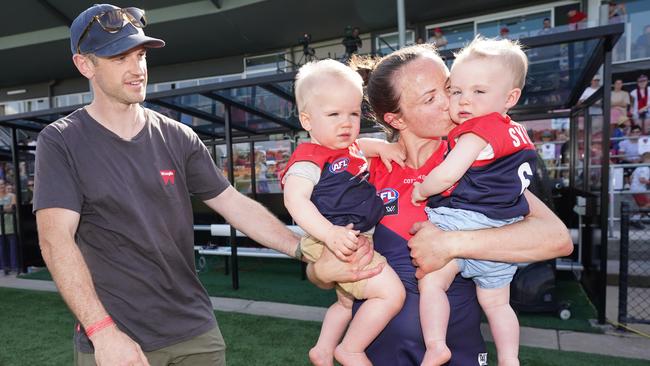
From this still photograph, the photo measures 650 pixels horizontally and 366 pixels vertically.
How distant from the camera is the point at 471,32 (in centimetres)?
1160

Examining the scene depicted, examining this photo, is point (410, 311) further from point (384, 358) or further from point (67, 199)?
point (67, 199)

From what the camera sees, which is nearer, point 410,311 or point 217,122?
point 410,311

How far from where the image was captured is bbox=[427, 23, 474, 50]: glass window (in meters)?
11.6

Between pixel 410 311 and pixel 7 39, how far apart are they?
19.2m

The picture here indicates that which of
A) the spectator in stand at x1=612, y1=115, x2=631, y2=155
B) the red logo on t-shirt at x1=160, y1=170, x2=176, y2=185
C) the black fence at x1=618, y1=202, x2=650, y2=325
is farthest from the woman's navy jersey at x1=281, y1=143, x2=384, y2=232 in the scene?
the spectator in stand at x1=612, y1=115, x2=631, y2=155

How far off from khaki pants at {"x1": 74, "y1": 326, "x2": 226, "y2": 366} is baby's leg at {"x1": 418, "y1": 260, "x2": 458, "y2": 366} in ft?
4.17

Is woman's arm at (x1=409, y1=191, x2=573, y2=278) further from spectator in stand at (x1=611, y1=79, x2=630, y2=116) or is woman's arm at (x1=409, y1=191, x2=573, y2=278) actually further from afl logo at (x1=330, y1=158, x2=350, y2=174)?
spectator in stand at (x1=611, y1=79, x2=630, y2=116)

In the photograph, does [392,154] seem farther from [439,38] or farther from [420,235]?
[439,38]

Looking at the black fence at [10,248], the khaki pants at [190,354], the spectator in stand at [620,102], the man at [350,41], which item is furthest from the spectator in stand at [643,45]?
the black fence at [10,248]

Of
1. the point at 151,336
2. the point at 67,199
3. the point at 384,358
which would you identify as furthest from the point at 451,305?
the point at 67,199

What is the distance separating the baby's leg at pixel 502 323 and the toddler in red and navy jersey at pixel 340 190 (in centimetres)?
36

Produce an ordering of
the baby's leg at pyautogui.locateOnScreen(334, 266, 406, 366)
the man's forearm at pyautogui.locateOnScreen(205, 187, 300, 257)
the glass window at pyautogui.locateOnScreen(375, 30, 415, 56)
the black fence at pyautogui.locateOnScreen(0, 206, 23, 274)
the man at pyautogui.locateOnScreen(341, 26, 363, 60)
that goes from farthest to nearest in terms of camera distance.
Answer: the glass window at pyautogui.locateOnScreen(375, 30, 415, 56) < the man at pyautogui.locateOnScreen(341, 26, 363, 60) < the black fence at pyautogui.locateOnScreen(0, 206, 23, 274) < the man's forearm at pyautogui.locateOnScreen(205, 187, 300, 257) < the baby's leg at pyautogui.locateOnScreen(334, 266, 406, 366)

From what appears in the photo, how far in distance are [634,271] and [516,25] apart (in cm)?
738

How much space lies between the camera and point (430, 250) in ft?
4.86
